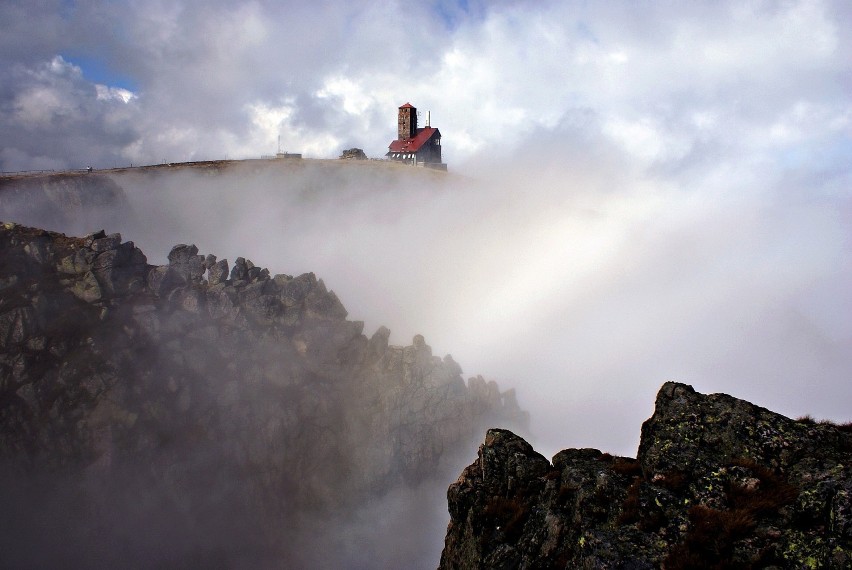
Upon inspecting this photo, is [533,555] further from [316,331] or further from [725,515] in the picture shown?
[316,331]

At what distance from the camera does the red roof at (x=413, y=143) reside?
187 m

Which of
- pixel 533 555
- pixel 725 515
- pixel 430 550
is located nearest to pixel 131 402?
pixel 430 550

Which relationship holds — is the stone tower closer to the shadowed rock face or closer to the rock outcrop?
the rock outcrop

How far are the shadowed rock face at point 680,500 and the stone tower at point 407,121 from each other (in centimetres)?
18205

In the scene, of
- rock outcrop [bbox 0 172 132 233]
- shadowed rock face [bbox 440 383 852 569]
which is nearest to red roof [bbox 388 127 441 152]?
rock outcrop [bbox 0 172 132 233]

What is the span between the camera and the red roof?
186625mm

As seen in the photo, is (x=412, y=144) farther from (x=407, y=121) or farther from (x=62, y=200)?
(x=62, y=200)

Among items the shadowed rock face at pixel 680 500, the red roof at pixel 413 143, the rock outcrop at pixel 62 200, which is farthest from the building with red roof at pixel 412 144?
the shadowed rock face at pixel 680 500

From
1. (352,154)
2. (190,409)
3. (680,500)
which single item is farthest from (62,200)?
(680,500)

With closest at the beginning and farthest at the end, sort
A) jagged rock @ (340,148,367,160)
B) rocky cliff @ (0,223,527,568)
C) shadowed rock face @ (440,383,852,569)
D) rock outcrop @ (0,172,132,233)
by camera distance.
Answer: shadowed rock face @ (440,383,852,569)
rocky cliff @ (0,223,527,568)
rock outcrop @ (0,172,132,233)
jagged rock @ (340,148,367,160)

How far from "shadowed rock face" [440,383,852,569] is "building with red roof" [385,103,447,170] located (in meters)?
172

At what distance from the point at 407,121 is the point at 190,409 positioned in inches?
5444

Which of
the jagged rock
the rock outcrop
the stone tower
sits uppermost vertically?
the stone tower

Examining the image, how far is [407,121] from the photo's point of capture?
7534 inches
